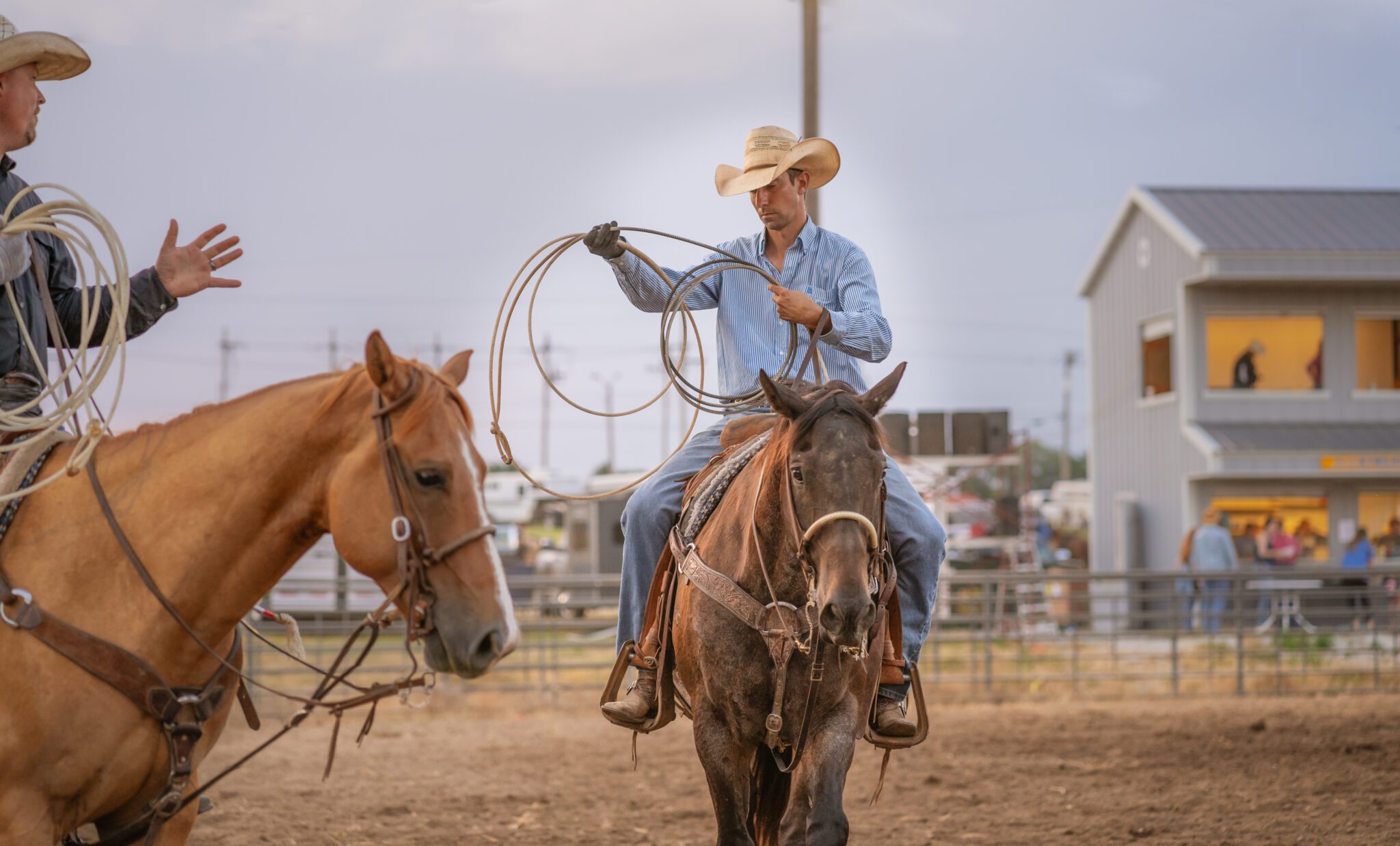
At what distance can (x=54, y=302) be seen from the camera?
3871 millimetres

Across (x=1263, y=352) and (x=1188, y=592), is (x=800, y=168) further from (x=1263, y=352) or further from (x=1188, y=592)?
(x=1263, y=352)

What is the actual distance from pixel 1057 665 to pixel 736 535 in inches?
422

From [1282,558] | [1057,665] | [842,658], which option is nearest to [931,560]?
[842,658]

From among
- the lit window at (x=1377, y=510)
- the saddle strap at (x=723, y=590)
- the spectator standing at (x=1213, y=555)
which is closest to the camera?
the saddle strap at (x=723, y=590)

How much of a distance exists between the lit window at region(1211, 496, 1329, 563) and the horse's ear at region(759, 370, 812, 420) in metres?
19.2

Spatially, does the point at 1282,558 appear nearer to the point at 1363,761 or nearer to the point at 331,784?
the point at 1363,761

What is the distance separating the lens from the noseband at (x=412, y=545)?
2693 mm

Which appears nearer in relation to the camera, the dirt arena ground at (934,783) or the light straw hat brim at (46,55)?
the light straw hat brim at (46,55)

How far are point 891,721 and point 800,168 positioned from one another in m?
2.13

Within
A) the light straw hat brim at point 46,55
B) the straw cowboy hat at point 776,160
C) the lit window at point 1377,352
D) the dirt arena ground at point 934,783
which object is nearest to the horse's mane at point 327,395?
the light straw hat brim at point 46,55

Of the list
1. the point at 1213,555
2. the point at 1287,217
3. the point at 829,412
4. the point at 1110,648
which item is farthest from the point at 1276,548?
the point at 829,412

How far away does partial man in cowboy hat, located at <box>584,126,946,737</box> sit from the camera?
15.4ft

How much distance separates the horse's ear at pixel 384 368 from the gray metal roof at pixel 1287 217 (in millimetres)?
21041

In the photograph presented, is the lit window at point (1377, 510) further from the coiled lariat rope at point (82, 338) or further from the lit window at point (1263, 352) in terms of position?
the coiled lariat rope at point (82, 338)
